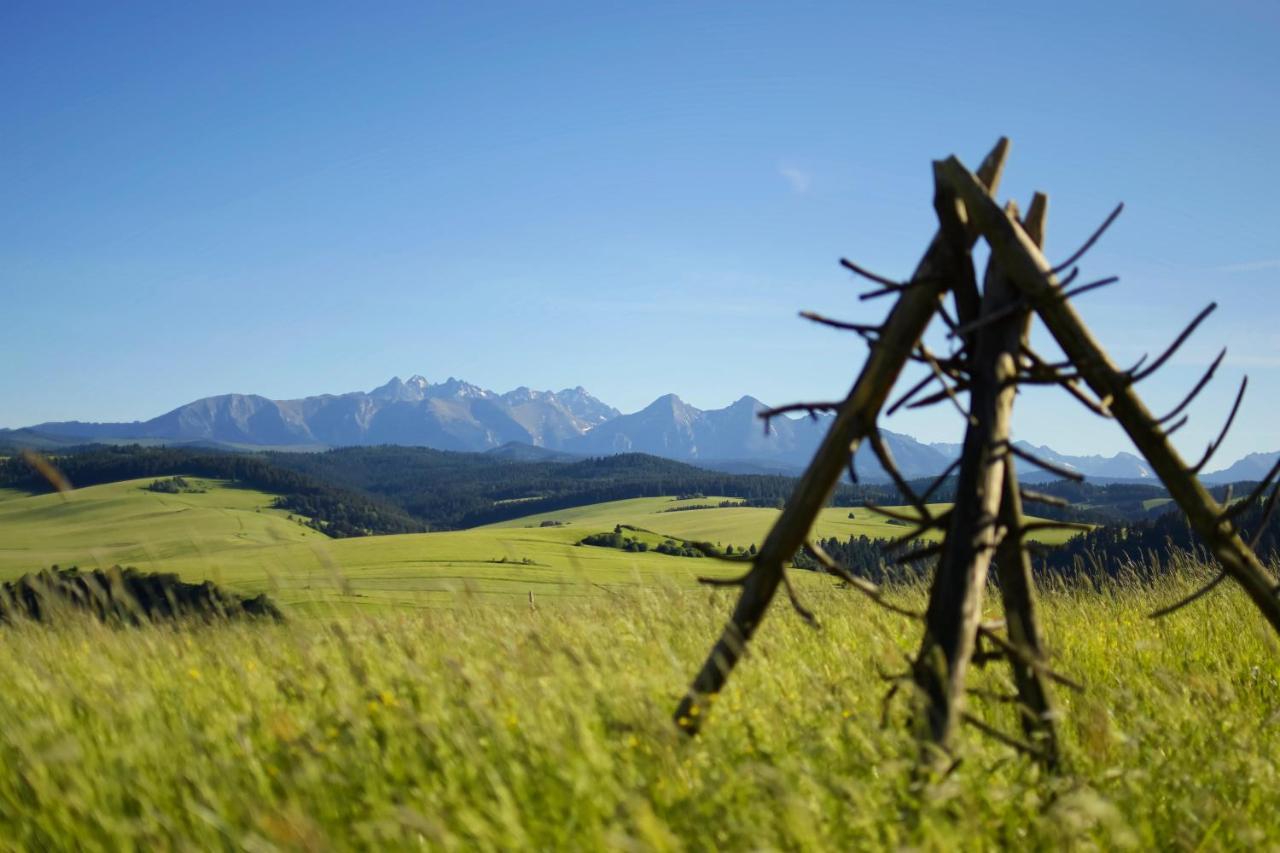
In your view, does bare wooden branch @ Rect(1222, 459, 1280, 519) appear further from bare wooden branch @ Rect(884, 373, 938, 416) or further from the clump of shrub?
the clump of shrub

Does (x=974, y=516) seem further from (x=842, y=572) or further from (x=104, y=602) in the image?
(x=104, y=602)

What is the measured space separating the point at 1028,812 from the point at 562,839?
1.88m

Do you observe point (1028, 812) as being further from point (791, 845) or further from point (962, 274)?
point (962, 274)

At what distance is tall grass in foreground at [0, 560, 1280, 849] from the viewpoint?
3146 millimetres

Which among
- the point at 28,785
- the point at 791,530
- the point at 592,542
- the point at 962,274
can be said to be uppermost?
the point at 962,274

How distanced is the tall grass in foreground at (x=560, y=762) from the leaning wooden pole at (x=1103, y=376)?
73 cm

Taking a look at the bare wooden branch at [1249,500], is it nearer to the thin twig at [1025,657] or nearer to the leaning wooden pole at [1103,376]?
the leaning wooden pole at [1103,376]

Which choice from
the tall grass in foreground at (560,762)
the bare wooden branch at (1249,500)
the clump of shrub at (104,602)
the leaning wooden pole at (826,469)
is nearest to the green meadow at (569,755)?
the tall grass in foreground at (560,762)

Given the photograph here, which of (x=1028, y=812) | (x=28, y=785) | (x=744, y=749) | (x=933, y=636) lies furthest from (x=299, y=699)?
(x=1028, y=812)

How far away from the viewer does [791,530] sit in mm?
4008

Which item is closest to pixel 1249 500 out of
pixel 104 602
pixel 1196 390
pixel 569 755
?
pixel 1196 390

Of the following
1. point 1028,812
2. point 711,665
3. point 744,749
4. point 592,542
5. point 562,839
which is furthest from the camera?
point 592,542

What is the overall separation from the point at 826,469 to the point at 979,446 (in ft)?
2.43

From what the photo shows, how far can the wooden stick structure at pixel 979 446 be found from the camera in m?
3.98
